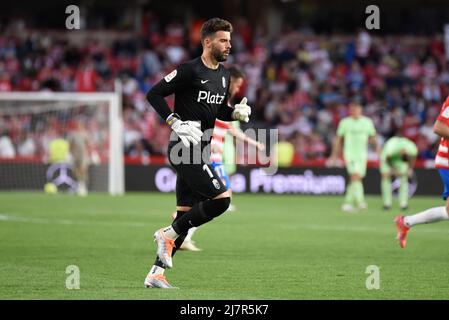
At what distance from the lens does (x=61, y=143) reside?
27.5 m

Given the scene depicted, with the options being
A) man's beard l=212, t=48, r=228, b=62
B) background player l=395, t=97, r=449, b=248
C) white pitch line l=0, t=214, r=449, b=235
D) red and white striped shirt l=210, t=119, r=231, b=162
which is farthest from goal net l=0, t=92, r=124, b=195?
man's beard l=212, t=48, r=228, b=62

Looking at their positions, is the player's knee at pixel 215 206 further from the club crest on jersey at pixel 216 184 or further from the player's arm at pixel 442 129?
the player's arm at pixel 442 129

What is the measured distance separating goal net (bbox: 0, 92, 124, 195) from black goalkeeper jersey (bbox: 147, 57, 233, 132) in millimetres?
17257

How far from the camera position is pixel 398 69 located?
3347 centimetres

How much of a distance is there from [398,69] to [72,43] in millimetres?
11344

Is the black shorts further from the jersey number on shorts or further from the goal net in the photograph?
the goal net

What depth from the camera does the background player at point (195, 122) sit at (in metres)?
8.99

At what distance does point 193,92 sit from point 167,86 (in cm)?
29

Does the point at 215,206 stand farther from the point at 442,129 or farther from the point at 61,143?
the point at 61,143

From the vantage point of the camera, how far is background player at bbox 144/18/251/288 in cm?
899

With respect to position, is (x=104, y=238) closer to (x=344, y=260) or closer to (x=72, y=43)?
(x=344, y=260)

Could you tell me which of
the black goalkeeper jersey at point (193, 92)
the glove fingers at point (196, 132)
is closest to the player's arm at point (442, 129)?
the black goalkeeper jersey at point (193, 92)

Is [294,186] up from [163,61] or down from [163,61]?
down

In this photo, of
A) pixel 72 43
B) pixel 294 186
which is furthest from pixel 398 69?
pixel 72 43
